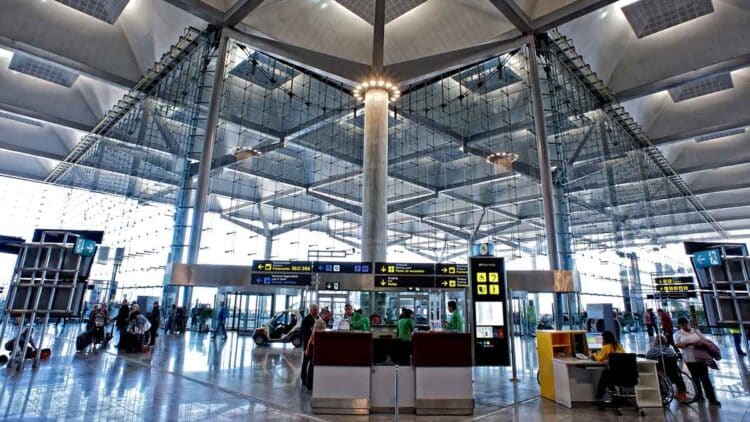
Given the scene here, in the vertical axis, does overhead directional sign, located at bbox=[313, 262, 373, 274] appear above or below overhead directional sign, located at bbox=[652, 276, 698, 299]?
above

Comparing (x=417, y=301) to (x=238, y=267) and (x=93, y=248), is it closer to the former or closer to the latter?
(x=238, y=267)

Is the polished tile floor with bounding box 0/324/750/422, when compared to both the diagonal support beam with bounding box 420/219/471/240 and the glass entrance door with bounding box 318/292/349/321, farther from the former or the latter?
the diagonal support beam with bounding box 420/219/471/240

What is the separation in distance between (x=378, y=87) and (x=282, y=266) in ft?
29.8

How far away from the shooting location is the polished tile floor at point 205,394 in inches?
230

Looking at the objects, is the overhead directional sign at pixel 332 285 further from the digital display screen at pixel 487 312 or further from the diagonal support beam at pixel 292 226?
the diagonal support beam at pixel 292 226

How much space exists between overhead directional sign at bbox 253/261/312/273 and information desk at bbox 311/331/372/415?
34.1 feet

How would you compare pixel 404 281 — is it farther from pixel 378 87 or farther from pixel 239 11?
pixel 239 11

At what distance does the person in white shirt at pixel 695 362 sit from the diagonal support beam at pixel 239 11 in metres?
17.7

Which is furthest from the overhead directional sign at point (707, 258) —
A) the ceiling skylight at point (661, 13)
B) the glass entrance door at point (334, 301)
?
the ceiling skylight at point (661, 13)

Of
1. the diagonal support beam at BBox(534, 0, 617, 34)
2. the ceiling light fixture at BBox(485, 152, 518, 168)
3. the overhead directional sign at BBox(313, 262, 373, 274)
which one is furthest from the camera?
the ceiling light fixture at BBox(485, 152, 518, 168)

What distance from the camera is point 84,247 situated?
9.60 metres

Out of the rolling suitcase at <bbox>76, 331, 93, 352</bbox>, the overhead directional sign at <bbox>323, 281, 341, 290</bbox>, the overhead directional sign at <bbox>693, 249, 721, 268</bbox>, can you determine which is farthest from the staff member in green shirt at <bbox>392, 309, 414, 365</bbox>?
the rolling suitcase at <bbox>76, 331, 93, 352</bbox>

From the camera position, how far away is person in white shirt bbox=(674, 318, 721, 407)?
283 inches

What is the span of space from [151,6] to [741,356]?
27.3 m
